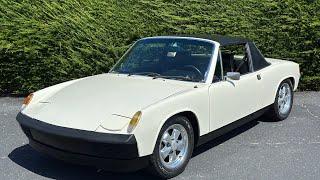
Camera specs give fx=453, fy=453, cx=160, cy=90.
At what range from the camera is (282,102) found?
6727mm

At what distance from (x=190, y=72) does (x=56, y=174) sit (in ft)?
6.05

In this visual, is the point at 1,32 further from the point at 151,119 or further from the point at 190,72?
the point at 151,119

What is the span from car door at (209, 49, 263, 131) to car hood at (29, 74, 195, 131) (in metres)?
0.33

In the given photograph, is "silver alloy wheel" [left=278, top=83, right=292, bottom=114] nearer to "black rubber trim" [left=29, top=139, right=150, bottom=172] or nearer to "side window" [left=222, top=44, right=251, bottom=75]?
"side window" [left=222, top=44, right=251, bottom=75]

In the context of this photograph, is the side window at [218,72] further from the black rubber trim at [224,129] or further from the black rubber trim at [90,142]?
the black rubber trim at [90,142]

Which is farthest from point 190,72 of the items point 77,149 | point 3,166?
point 3,166

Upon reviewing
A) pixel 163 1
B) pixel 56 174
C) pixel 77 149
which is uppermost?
pixel 163 1

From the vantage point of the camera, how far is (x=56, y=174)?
15.1 feet

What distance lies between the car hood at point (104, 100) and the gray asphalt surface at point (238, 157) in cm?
66

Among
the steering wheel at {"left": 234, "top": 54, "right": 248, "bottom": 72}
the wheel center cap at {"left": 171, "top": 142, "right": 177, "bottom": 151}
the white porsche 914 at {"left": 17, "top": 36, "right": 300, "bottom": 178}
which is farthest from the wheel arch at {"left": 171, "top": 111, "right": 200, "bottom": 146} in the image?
the steering wheel at {"left": 234, "top": 54, "right": 248, "bottom": 72}

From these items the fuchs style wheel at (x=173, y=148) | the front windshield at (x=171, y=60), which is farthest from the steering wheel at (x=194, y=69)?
the fuchs style wheel at (x=173, y=148)

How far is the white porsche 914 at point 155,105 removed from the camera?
4066 millimetres

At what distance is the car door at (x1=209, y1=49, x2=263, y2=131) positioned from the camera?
4.98 m

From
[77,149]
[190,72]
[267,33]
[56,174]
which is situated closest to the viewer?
[77,149]
